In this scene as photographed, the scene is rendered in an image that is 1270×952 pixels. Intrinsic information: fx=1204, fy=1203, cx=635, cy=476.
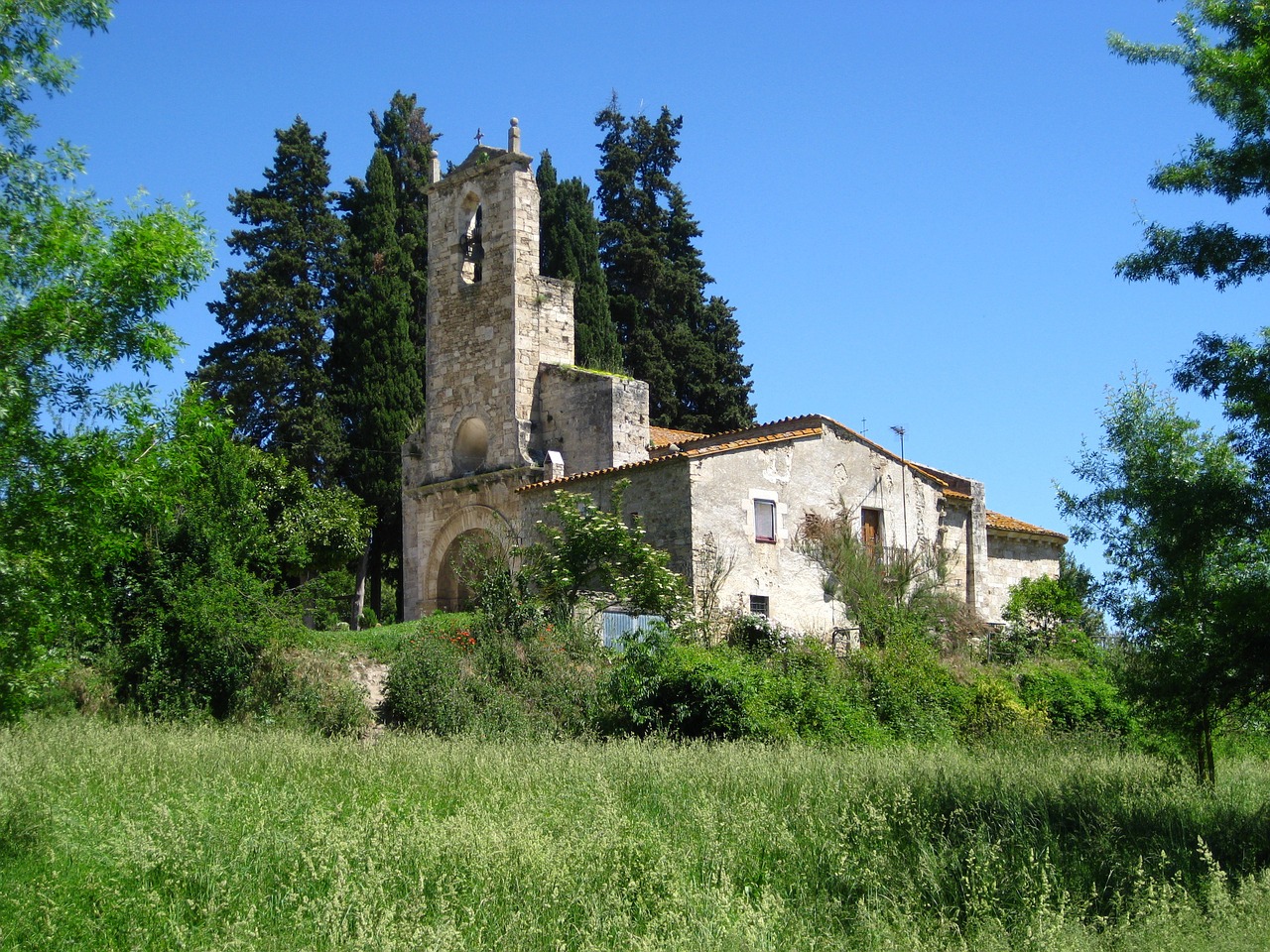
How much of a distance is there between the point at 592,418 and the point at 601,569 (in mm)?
5512

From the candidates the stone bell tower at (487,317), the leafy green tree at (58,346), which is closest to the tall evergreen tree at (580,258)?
the stone bell tower at (487,317)

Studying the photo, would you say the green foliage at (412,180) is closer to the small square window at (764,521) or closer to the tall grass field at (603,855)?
the small square window at (764,521)

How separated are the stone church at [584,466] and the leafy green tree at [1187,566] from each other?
8.56 m

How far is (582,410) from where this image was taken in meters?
25.6

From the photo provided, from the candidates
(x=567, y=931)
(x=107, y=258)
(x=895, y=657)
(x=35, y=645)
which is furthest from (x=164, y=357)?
(x=895, y=657)

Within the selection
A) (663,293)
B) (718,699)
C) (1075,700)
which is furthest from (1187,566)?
(663,293)

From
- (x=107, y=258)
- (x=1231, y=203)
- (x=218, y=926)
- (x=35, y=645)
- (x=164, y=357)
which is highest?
(x=1231, y=203)

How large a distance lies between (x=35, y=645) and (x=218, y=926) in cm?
227

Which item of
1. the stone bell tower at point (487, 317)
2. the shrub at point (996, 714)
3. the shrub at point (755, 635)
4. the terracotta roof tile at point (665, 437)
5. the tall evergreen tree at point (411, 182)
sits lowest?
the shrub at point (996, 714)

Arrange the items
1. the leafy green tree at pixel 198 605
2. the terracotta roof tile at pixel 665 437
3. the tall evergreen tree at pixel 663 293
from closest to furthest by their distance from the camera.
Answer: the leafy green tree at pixel 198 605
the terracotta roof tile at pixel 665 437
the tall evergreen tree at pixel 663 293

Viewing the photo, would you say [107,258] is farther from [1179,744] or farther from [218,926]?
[1179,744]

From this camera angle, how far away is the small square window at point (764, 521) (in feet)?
72.2

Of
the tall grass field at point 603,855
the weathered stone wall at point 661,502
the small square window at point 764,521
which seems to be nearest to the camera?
the tall grass field at point 603,855

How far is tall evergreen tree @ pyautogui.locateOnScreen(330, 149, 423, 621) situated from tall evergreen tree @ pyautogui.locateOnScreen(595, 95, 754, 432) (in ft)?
25.6
